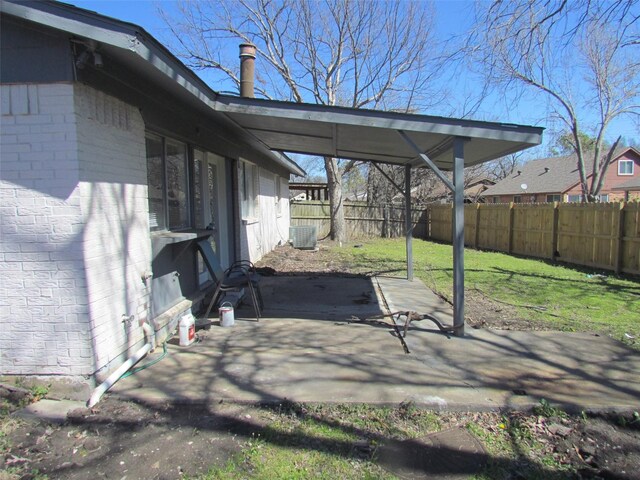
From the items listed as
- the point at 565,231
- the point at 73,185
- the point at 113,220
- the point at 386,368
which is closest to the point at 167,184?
the point at 113,220

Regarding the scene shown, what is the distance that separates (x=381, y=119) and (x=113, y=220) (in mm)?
2937

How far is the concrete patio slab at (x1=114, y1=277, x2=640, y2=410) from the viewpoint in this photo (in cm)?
349

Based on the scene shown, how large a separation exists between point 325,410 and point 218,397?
888mm

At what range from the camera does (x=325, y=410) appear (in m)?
3.30

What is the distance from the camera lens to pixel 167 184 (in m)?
5.23

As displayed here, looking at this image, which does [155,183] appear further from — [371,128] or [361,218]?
[361,218]

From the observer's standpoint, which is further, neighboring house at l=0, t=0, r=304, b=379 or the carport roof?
the carport roof

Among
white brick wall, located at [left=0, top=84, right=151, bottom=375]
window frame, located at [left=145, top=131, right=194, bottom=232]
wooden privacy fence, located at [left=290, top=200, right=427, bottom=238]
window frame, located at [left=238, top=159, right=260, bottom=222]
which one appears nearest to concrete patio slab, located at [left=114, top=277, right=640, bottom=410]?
white brick wall, located at [left=0, top=84, right=151, bottom=375]

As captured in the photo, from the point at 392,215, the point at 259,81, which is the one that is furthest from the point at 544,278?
the point at 259,81

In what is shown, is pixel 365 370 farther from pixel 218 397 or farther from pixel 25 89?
pixel 25 89

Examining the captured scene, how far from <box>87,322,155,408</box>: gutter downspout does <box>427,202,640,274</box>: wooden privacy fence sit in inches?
416

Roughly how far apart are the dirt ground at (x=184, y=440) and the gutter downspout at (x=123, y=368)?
3.1 inches

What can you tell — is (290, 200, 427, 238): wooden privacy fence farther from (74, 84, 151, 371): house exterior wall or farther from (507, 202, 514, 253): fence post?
(74, 84, 151, 371): house exterior wall

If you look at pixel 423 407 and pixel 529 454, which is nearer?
pixel 529 454
